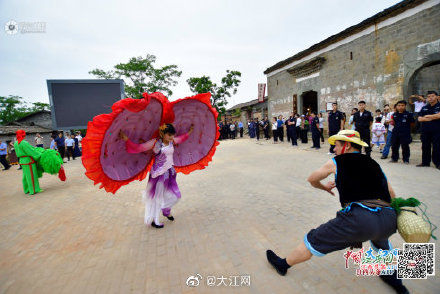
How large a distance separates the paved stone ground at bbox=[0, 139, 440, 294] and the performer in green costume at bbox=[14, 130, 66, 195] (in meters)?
0.67

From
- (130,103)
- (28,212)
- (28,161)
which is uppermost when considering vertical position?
(130,103)

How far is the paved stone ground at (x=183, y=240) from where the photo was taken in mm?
2203

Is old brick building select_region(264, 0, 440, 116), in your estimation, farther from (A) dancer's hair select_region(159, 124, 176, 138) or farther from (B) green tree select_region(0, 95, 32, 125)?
(B) green tree select_region(0, 95, 32, 125)

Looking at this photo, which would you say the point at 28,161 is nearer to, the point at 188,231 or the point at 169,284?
the point at 188,231

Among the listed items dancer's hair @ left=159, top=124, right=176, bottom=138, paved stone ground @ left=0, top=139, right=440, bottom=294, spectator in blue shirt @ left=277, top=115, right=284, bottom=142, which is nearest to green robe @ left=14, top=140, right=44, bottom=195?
paved stone ground @ left=0, top=139, right=440, bottom=294

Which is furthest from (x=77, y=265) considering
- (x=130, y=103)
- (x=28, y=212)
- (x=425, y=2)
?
(x=425, y=2)

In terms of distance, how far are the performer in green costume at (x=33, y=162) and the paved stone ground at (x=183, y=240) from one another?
67cm

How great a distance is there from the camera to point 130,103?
2494 mm

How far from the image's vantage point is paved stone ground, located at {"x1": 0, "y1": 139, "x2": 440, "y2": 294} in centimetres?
220

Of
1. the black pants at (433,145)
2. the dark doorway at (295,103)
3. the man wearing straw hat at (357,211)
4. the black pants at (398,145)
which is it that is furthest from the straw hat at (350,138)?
the dark doorway at (295,103)

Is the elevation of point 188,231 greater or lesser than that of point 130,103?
lesser

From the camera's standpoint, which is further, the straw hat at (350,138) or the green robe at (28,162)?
the green robe at (28,162)

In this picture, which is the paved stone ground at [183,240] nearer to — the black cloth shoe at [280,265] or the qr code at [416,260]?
the black cloth shoe at [280,265]

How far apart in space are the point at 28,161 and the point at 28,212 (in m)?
2.05
